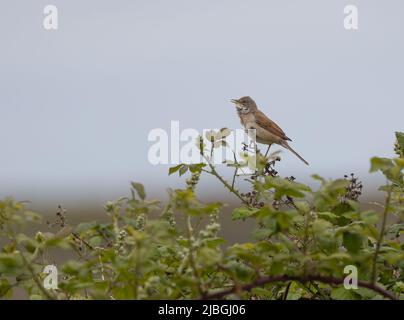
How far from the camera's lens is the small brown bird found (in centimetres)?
1277

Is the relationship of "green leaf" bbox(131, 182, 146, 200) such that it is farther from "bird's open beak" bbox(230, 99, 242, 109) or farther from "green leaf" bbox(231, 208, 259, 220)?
"bird's open beak" bbox(230, 99, 242, 109)

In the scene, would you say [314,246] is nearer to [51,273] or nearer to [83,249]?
[51,273]

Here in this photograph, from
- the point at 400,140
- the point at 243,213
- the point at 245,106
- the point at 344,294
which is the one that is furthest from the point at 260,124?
the point at 344,294

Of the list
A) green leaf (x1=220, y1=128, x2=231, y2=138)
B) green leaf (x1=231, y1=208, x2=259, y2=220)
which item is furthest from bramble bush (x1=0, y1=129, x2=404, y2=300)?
green leaf (x1=220, y1=128, x2=231, y2=138)

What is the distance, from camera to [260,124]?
42.1 feet

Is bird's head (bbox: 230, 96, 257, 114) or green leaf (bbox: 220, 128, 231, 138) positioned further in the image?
bird's head (bbox: 230, 96, 257, 114)

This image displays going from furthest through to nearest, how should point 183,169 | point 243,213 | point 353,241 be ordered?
1. point 183,169
2. point 243,213
3. point 353,241

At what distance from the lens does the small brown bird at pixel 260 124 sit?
1277 centimetres

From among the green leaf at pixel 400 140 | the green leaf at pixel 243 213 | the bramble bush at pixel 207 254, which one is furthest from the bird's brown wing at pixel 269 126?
the bramble bush at pixel 207 254

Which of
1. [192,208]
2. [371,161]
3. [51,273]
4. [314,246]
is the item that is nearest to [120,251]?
[51,273]

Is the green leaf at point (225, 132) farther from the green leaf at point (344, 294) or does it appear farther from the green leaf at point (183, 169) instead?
the green leaf at point (344, 294)

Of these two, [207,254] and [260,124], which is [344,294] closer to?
[207,254]

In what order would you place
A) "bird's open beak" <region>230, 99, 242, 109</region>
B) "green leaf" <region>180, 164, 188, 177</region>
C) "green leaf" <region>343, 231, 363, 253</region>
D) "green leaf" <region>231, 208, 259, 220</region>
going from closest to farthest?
"green leaf" <region>343, 231, 363, 253</region> → "green leaf" <region>231, 208, 259, 220</region> → "green leaf" <region>180, 164, 188, 177</region> → "bird's open beak" <region>230, 99, 242, 109</region>
